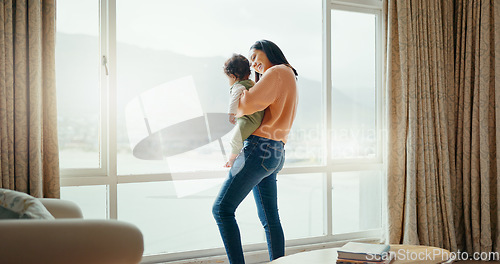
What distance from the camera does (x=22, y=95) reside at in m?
2.12

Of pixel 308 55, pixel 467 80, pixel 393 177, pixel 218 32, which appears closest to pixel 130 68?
pixel 218 32

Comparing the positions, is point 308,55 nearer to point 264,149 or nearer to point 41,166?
point 264,149

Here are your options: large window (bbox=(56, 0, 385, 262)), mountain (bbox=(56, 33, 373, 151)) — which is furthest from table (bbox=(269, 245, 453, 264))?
mountain (bbox=(56, 33, 373, 151))

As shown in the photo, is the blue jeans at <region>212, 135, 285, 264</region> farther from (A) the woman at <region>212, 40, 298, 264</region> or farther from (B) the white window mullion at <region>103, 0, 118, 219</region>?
(B) the white window mullion at <region>103, 0, 118, 219</region>

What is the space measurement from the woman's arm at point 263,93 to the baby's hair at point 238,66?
23cm

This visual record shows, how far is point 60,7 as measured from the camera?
243 centimetres

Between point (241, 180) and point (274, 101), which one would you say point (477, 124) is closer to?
point (274, 101)

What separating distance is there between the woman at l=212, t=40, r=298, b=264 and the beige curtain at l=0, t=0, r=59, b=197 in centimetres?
95

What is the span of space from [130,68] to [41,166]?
77cm

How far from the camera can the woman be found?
207 cm

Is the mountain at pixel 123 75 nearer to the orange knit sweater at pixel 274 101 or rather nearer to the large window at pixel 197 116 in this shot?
the large window at pixel 197 116

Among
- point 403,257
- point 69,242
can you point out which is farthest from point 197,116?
point 69,242

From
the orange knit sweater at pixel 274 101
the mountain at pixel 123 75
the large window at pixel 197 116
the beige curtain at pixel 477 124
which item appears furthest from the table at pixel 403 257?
the beige curtain at pixel 477 124

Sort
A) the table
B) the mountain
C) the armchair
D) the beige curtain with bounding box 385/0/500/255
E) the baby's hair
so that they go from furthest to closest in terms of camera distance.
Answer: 1. the beige curtain with bounding box 385/0/500/255
2. the mountain
3. the baby's hair
4. the table
5. the armchair
